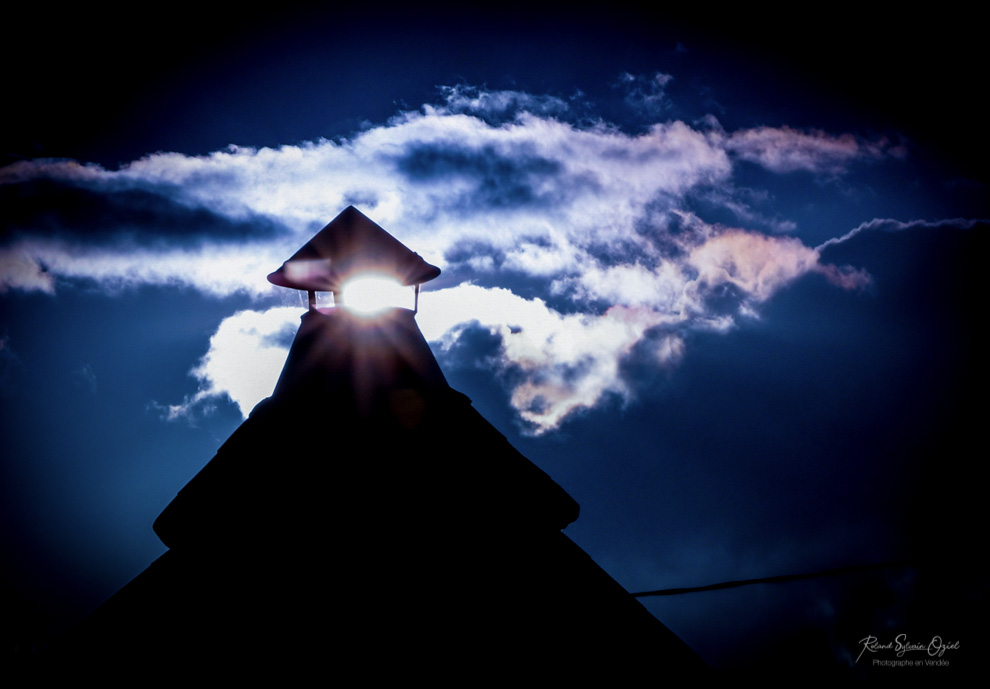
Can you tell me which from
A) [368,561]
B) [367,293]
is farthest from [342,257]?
[368,561]

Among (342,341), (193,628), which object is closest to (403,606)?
(193,628)

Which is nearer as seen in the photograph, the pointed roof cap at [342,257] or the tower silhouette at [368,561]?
the tower silhouette at [368,561]

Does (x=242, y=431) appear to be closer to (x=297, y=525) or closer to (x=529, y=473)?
(x=297, y=525)

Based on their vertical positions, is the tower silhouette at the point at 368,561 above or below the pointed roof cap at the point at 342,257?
below

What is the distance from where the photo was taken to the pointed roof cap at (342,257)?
456 centimetres

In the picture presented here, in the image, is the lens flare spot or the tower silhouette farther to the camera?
the lens flare spot

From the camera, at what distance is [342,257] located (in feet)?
15.0

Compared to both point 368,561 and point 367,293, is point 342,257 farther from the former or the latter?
point 368,561

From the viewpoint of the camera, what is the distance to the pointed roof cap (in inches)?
180

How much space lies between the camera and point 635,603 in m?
3.65

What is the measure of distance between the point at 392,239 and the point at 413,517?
3.05 m

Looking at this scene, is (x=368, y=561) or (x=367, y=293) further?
(x=367, y=293)

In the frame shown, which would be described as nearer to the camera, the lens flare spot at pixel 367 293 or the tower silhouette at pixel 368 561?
the tower silhouette at pixel 368 561

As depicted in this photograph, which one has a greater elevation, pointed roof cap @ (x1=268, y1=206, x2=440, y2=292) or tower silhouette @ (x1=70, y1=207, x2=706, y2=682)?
pointed roof cap @ (x1=268, y1=206, x2=440, y2=292)
